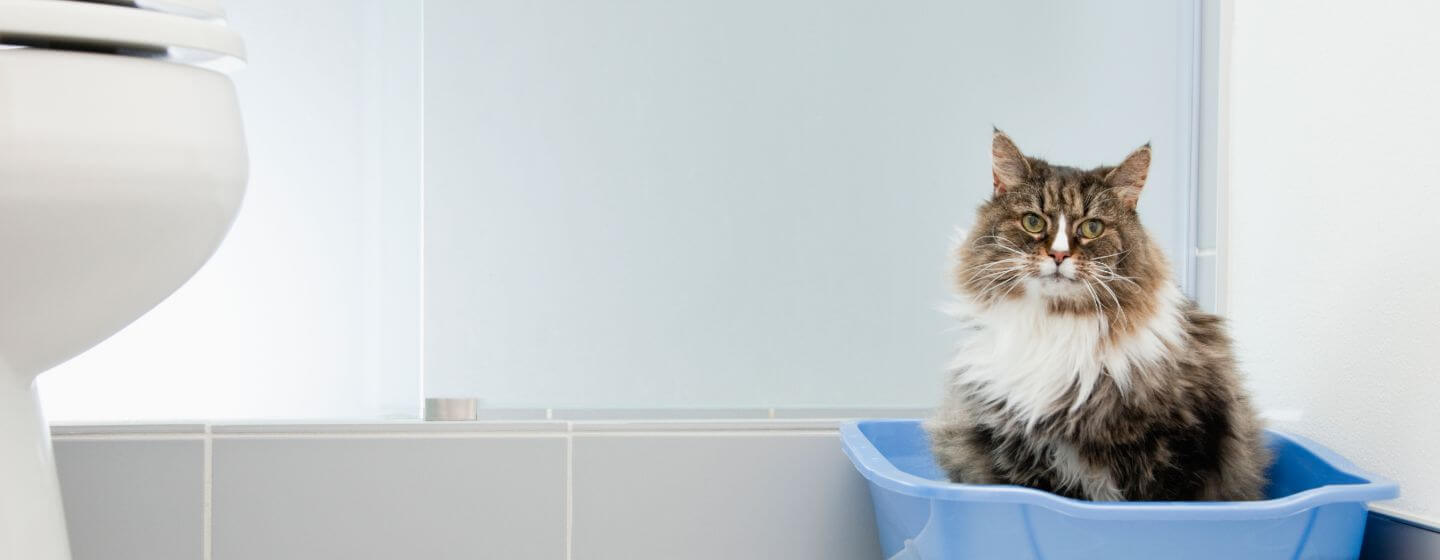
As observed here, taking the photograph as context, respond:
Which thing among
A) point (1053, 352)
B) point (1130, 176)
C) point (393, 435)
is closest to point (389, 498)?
point (393, 435)

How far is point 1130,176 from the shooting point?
4.11 feet

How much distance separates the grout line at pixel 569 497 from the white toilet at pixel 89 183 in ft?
2.00

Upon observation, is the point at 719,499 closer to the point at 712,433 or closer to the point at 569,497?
the point at 712,433

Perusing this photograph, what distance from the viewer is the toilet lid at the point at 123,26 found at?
40.9 inches

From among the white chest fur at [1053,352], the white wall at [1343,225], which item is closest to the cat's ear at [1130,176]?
the white chest fur at [1053,352]

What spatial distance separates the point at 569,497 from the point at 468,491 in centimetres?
14

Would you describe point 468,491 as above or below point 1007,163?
below

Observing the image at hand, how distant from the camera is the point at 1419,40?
4.19ft

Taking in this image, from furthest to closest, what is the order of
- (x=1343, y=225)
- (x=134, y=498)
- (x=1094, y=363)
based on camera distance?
(x=134, y=498)
(x=1343, y=225)
(x=1094, y=363)

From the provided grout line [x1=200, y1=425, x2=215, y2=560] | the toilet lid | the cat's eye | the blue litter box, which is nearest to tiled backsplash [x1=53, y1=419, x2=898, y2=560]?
grout line [x1=200, y1=425, x2=215, y2=560]

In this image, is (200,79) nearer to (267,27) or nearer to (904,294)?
(267,27)

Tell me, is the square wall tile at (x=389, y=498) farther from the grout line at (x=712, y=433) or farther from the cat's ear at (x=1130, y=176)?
the cat's ear at (x=1130, y=176)

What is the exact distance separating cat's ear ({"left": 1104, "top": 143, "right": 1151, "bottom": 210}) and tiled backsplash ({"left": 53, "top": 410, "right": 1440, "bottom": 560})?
59 centimetres

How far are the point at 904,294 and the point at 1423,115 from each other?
715mm
